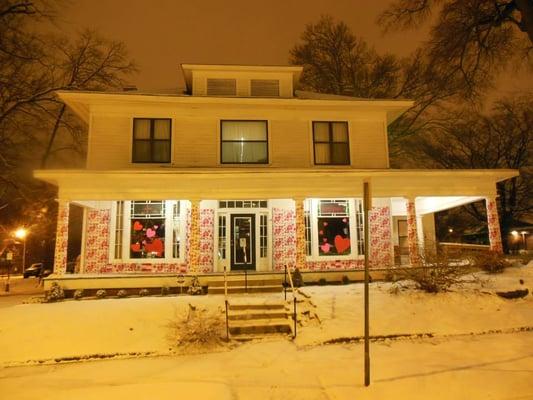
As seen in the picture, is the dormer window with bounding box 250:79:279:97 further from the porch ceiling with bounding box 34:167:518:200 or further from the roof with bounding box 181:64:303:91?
the porch ceiling with bounding box 34:167:518:200

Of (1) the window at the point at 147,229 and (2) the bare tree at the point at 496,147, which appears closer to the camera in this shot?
(1) the window at the point at 147,229

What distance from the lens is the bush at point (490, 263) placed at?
12.2 m

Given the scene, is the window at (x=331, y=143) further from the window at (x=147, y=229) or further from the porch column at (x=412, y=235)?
the window at (x=147, y=229)

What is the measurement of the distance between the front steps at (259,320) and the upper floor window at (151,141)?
6823mm

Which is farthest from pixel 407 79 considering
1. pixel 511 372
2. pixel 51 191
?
pixel 51 191

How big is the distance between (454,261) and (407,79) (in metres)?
18.3

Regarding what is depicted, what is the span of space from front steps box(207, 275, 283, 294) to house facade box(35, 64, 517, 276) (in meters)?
1.25

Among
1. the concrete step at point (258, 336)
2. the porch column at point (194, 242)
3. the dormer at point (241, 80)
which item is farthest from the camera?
the dormer at point (241, 80)

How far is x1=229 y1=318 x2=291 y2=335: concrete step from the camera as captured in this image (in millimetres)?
8586

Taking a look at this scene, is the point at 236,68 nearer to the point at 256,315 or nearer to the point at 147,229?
the point at 147,229

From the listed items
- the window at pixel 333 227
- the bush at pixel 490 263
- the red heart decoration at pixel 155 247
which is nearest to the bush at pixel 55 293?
the red heart decoration at pixel 155 247

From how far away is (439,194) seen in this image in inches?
543

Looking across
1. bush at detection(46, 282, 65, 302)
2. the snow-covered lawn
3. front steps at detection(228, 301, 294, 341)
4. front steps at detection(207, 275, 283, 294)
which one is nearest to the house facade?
front steps at detection(207, 275, 283, 294)

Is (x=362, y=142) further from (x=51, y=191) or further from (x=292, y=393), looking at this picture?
(x=51, y=191)
